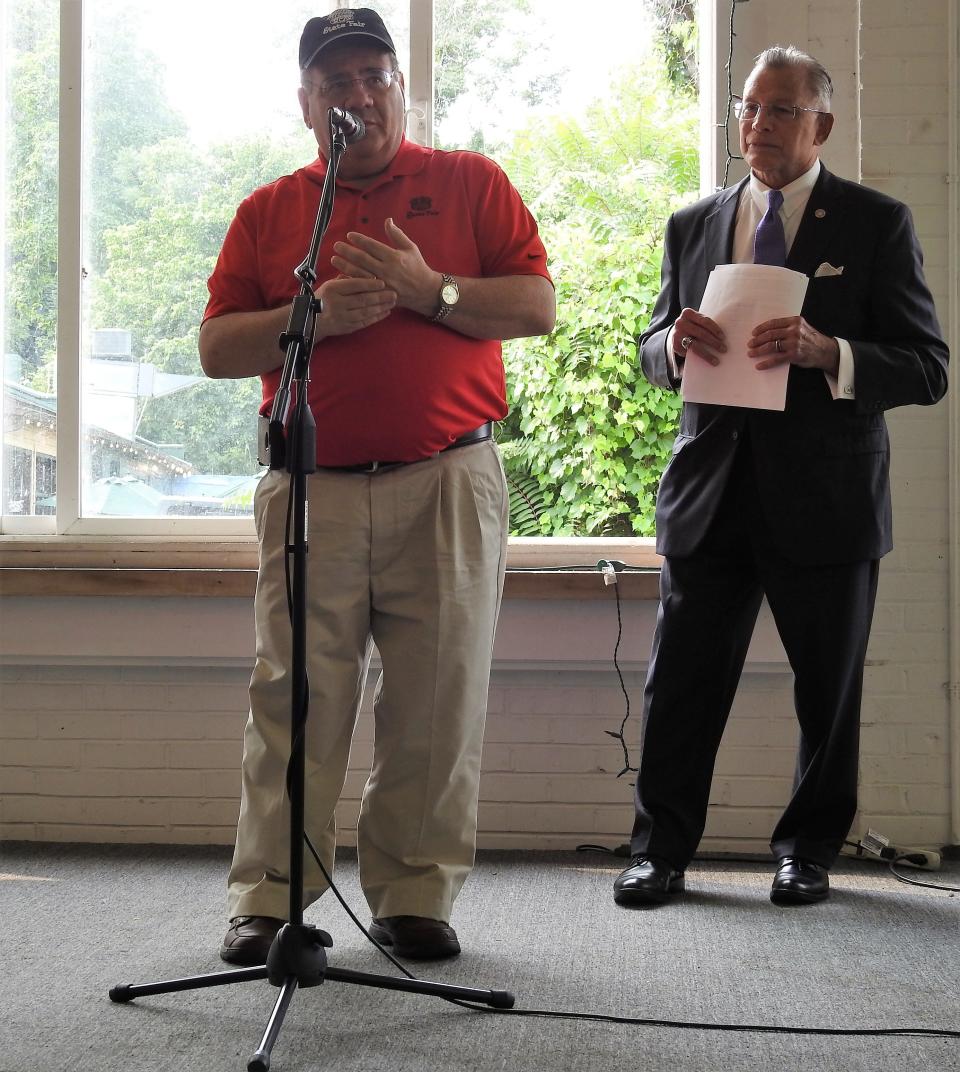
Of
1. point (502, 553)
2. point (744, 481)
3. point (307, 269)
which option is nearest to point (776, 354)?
point (744, 481)

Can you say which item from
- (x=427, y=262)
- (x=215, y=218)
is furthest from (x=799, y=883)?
(x=215, y=218)

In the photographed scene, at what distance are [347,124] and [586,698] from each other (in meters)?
1.73

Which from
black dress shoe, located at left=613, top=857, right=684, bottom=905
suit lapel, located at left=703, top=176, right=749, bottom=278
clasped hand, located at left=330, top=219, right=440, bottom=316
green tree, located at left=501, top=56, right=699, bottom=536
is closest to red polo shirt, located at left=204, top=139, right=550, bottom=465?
clasped hand, located at left=330, top=219, right=440, bottom=316

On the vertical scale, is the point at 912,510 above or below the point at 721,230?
below

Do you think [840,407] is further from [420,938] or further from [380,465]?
[420,938]

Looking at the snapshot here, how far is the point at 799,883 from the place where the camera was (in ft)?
8.57

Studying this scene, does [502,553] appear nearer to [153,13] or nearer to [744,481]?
[744,481]

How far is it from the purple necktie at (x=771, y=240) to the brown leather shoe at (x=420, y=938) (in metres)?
1.47

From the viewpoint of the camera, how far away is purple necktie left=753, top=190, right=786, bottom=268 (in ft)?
8.29

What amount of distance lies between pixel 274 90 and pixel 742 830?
7.61ft

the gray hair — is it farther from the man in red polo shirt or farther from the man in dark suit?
the man in red polo shirt

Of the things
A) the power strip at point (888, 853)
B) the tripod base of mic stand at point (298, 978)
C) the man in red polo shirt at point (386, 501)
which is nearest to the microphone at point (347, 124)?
the man in red polo shirt at point (386, 501)

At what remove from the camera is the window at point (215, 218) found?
3.24 m

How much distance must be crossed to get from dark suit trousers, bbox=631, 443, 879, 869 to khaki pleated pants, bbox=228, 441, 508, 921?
550mm
